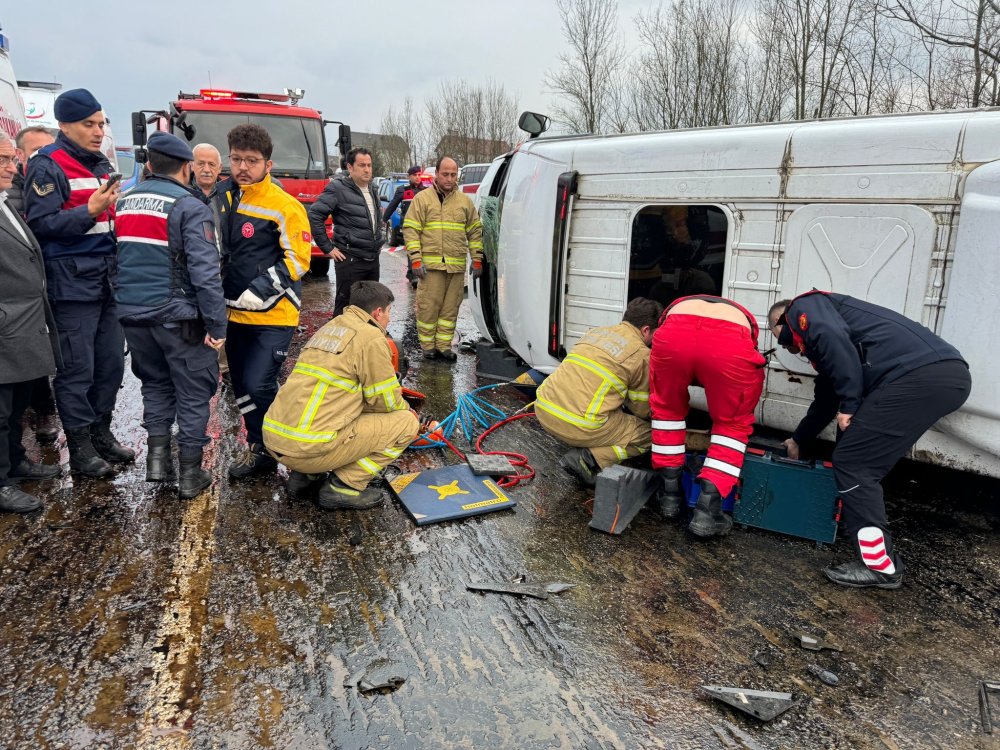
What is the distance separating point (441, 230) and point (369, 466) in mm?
3347

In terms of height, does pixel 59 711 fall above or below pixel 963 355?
below

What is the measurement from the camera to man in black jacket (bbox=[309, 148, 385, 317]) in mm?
6246

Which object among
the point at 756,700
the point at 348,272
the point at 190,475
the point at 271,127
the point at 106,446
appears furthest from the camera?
the point at 271,127

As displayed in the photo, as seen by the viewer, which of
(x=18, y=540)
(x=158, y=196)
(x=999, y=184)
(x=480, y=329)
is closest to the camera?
(x=999, y=184)

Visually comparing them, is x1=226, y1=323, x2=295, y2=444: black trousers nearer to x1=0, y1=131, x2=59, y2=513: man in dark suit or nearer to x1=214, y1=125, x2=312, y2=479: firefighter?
x1=214, y1=125, x2=312, y2=479: firefighter

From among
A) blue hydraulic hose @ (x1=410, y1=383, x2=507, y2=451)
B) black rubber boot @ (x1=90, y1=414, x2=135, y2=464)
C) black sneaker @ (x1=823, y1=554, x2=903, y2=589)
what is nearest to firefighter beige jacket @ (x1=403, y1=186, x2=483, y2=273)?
blue hydraulic hose @ (x1=410, y1=383, x2=507, y2=451)

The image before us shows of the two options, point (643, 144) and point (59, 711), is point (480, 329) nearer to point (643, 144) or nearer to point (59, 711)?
point (643, 144)

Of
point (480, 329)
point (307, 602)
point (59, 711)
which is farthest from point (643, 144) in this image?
point (59, 711)

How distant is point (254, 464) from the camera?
4.14 metres

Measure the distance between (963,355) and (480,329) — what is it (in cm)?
407

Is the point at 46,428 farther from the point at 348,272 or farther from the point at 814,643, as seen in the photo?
the point at 814,643

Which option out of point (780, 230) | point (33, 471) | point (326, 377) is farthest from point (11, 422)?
point (780, 230)

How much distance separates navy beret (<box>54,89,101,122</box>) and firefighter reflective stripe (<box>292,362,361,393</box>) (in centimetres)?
186

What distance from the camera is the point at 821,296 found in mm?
3225
